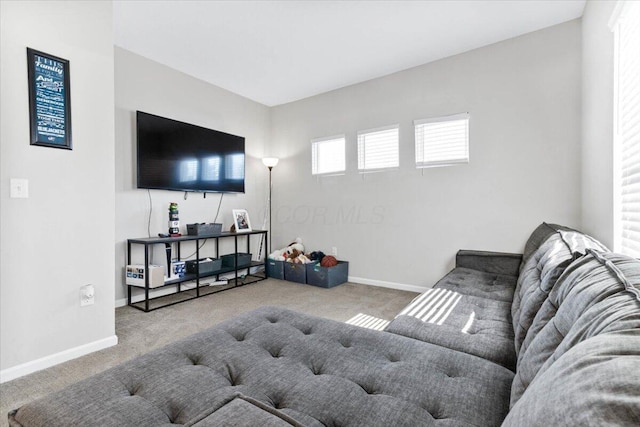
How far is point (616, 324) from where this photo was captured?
0.57 metres

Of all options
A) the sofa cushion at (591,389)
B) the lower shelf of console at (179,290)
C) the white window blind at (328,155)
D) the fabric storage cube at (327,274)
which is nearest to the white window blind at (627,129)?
the sofa cushion at (591,389)

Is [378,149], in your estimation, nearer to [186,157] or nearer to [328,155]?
[328,155]

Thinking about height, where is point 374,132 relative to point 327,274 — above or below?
above

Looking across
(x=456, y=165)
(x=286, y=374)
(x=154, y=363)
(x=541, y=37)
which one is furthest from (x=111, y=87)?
(x=541, y=37)

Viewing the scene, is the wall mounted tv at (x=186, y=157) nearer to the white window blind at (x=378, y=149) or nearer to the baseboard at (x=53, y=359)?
the baseboard at (x=53, y=359)

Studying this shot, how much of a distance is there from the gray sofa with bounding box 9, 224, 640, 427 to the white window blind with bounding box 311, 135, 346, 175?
112 inches

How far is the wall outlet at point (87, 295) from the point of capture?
6.84 ft

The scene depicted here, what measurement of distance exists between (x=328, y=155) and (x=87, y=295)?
3.01 m

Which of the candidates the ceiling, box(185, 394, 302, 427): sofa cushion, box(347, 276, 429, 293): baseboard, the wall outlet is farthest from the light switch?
box(347, 276, 429, 293): baseboard

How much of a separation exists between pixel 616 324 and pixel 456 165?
9.26ft

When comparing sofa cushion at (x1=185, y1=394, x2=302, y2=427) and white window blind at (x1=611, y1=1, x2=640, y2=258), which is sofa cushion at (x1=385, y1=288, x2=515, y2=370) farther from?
sofa cushion at (x1=185, y1=394, x2=302, y2=427)

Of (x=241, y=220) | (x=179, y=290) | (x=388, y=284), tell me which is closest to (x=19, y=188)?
(x=179, y=290)

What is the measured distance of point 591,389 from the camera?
0.42 m

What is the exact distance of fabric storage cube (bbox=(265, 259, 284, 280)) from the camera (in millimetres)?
4117
